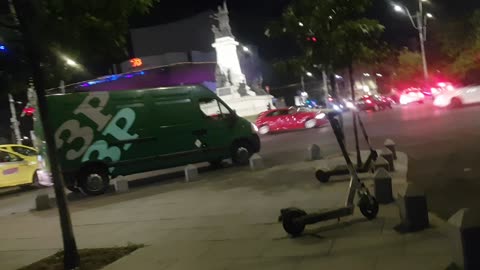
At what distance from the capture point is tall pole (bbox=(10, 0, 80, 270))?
6.65m

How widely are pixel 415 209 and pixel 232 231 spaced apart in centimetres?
266

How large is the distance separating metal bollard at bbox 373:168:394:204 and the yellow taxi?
14149 millimetres

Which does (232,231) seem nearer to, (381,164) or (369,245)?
(369,245)

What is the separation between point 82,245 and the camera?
8.30m

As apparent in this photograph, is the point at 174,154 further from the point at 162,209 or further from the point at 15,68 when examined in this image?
the point at 15,68

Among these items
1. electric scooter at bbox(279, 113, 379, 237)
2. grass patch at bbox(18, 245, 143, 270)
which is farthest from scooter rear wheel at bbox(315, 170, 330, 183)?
grass patch at bbox(18, 245, 143, 270)

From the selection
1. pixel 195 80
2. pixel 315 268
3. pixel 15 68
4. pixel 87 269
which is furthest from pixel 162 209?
pixel 195 80

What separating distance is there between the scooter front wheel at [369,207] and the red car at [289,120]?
76.8 ft

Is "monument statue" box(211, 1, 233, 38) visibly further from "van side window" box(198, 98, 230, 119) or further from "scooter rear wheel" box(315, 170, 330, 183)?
"scooter rear wheel" box(315, 170, 330, 183)

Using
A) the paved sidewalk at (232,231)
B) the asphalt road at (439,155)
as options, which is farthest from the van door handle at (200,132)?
the asphalt road at (439,155)

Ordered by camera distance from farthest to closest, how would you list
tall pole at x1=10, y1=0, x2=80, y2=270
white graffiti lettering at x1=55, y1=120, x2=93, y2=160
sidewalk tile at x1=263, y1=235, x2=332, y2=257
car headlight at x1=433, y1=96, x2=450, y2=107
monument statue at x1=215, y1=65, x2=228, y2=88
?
monument statue at x1=215, y1=65, x2=228, y2=88 < car headlight at x1=433, y1=96, x2=450, y2=107 < white graffiti lettering at x1=55, y1=120, x2=93, y2=160 < tall pole at x1=10, y1=0, x2=80, y2=270 < sidewalk tile at x1=263, y1=235, x2=332, y2=257

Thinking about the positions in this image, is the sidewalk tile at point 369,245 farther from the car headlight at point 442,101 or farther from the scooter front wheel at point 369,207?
the car headlight at point 442,101

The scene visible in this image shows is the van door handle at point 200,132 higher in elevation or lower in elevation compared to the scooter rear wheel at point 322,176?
higher

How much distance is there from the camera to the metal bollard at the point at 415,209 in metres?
6.71
